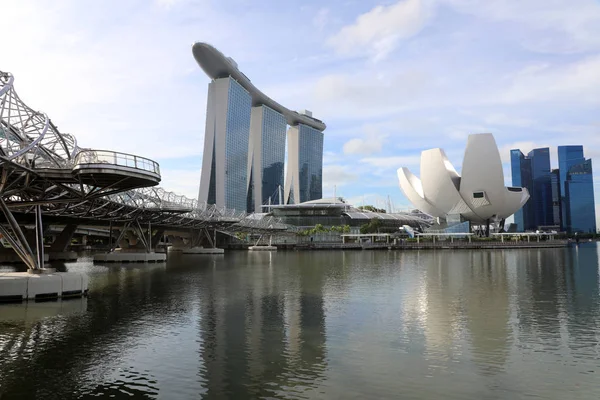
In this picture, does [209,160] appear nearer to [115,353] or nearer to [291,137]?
[291,137]

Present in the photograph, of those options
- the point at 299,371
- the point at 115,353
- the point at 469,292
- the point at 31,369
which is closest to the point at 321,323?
the point at 299,371

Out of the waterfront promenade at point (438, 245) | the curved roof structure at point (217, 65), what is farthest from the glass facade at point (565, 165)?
the curved roof structure at point (217, 65)

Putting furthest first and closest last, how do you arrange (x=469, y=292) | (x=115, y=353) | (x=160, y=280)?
(x=160, y=280), (x=469, y=292), (x=115, y=353)

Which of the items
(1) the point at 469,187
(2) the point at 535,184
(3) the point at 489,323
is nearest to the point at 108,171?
(3) the point at 489,323

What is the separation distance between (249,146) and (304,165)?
3120 centimetres

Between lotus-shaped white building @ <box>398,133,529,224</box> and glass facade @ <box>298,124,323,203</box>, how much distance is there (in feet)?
214

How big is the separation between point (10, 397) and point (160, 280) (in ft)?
68.2

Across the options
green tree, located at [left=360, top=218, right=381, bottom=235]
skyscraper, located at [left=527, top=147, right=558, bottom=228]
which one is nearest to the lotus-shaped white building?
green tree, located at [left=360, top=218, right=381, bottom=235]

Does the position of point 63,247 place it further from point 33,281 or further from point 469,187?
point 469,187

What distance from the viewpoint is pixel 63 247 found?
52.9 meters

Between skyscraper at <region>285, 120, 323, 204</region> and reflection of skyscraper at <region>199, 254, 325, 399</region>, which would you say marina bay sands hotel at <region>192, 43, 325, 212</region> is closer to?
skyscraper at <region>285, 120, 323, 204</region>

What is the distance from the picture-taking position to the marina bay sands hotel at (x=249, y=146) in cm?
10981

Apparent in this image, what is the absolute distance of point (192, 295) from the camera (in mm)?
21484

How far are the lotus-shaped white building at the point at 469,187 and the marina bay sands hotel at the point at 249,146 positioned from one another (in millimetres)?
41774
